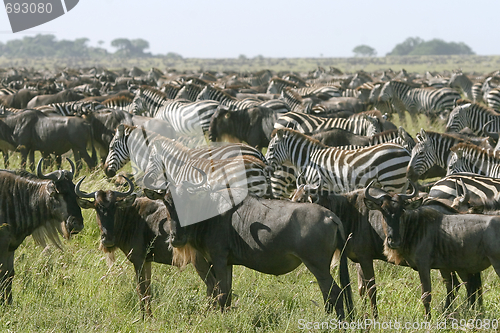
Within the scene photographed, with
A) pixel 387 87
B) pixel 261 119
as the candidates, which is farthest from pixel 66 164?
pixel 387 87

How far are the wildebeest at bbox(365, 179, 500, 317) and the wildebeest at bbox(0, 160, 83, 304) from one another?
270 centimetres

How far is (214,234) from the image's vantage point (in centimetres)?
463

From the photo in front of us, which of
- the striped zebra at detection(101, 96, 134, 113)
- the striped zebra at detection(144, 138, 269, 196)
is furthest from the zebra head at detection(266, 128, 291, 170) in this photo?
the striped zebra at detection(101, 96, 134, 113)

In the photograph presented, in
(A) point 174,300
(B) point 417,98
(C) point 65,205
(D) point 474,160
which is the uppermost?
(C) point 65,205

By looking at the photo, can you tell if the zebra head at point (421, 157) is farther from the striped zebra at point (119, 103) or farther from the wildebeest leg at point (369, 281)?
the striped zebra at point (119, 103)

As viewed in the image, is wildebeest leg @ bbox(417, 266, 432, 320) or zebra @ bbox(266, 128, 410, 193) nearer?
wildebeest leg @ bbox(417, 266, 432, 320)

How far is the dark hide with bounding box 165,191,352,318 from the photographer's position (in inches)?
165

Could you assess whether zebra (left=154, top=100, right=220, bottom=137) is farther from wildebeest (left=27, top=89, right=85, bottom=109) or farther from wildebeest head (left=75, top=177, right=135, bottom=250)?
wildebeest head (left=75, top=177, right=135, bottom=250)

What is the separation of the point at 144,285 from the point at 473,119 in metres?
9.65

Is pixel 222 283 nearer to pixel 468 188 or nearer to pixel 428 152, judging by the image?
pixel 468 188

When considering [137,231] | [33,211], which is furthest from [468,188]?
[33,211]

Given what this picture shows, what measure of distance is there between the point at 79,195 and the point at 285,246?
6.21 ft

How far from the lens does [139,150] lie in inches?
317

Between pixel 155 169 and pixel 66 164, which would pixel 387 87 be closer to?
pixel 66 164
